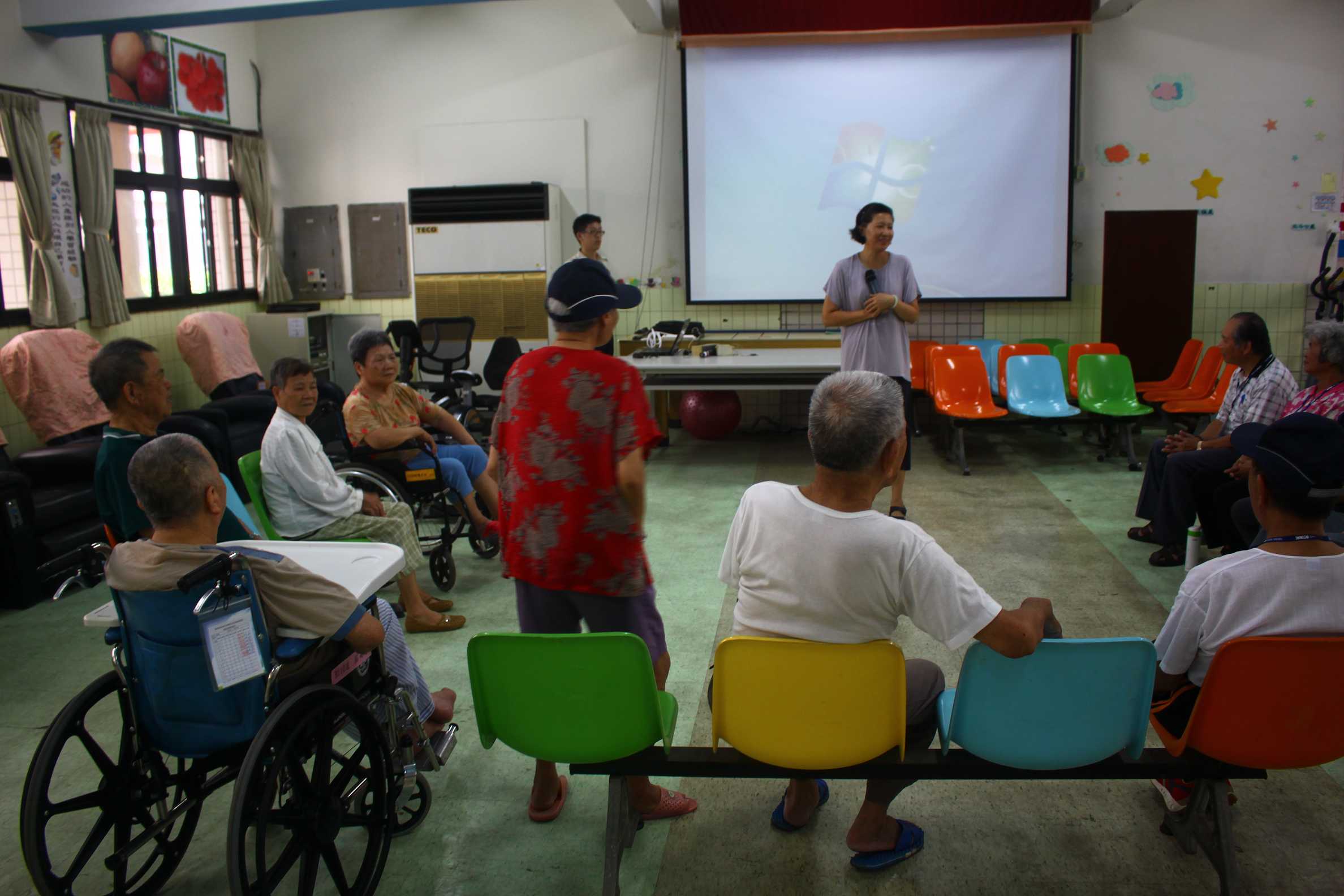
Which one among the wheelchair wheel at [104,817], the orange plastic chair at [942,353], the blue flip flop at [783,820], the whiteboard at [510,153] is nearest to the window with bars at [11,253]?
the whiteboard at [510,153]

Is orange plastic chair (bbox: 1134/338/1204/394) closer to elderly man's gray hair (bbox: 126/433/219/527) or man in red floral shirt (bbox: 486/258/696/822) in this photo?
man in red floral shirt (bbox: 486/258/696/822)

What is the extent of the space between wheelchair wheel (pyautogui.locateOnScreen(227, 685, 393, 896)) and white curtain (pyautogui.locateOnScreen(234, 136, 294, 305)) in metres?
6.79

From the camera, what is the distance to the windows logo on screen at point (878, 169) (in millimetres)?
7527

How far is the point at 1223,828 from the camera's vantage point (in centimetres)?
199

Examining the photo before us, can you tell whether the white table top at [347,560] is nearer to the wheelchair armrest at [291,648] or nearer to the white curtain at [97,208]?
the wheelchair armrest at [291,648]

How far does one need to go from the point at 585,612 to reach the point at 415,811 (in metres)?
0.75

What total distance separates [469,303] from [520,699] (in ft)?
20.8

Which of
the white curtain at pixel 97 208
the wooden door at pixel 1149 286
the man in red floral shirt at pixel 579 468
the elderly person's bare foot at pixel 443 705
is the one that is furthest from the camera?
the wooden door at pixel 1149 286

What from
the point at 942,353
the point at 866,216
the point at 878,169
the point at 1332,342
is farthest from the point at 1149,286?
the point at 1332,342

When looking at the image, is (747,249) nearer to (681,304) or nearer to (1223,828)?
(681,304)

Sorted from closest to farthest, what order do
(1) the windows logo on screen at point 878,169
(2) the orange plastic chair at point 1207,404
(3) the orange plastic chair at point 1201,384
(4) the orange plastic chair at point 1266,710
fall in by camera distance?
(4) the orange plastic chair at point 1266,710, (2) the orange plastic chair at point 1207,404, (3) the orange plastic chair at point 1201,384, (1) the windows logo on screen at point 878,169

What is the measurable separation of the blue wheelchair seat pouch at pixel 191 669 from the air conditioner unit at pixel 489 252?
591 centimetres

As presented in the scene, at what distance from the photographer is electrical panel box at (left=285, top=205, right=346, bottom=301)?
845cm

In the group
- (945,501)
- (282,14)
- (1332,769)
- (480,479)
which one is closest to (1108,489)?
(945,501)
